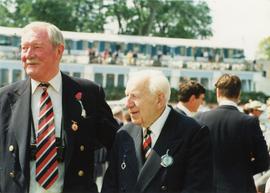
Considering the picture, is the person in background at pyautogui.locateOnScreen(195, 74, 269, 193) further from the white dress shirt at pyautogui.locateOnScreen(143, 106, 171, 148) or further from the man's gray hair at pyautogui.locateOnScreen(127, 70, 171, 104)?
the man's gray hair at pyautogui.locateOnScreen(127, 70, 171, 104)

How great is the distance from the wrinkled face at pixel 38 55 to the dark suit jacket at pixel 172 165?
727 mm

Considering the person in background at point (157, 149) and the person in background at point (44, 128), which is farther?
the person in background at point (44, 128)

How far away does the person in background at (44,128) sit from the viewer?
4.54 m

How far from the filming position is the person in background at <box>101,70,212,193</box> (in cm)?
437

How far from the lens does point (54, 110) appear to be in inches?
185

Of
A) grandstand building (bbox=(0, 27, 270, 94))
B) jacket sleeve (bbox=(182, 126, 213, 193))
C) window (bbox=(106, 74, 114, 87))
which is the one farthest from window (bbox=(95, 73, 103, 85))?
jacket sleeve (bbox=(182, 126, 213, 193))

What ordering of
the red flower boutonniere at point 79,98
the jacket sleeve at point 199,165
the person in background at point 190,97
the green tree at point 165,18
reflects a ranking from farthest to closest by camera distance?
the green tree at point 165,18 → the person in background at point 190,97 → the red flower boutonniere at point 79,98 → the jacket sleeve at point 199,165

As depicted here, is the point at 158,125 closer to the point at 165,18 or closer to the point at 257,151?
the point at 257,151

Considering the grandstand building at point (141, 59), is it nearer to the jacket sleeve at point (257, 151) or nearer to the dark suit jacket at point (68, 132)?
the jacket sleeve at point (257, 151)

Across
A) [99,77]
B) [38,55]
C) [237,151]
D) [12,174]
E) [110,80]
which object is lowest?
[110,80]

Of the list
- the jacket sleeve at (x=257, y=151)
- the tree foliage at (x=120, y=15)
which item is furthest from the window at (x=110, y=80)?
the jacket sleeve at (x=257, y=151)

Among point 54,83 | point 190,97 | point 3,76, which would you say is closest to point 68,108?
point 54,83

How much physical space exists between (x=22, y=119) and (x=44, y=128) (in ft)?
0.53

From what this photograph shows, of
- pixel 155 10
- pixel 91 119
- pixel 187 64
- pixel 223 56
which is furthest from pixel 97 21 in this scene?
pixel 91 119
